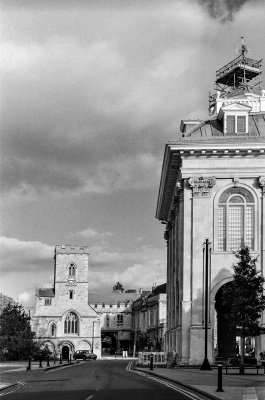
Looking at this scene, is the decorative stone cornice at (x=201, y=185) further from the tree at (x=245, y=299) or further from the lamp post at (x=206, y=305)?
the tree at (x=245, y=299)

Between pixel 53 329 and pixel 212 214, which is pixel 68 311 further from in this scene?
pixel 212 214

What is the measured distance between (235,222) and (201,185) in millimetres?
3376

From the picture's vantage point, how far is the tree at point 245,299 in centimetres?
4016

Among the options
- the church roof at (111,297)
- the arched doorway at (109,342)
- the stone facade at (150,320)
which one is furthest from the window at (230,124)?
the church roof at (111,297)

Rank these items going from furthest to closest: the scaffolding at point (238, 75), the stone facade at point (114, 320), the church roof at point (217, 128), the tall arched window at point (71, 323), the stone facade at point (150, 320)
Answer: the stone facade at point (114, 320) → the stone facade at point (150, 320) → the tall arched window at point (71, 323) → the scaffolding at point (238, 75) → the church roof at point (217, 128)

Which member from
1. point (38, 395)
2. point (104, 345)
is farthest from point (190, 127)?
point (104, 345)

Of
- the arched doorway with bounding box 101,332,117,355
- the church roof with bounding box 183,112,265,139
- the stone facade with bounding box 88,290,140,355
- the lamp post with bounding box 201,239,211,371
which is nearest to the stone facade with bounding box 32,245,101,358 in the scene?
the stone facade with bounding box 88,290,140,355

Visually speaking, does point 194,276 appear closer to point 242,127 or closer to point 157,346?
point 242,127

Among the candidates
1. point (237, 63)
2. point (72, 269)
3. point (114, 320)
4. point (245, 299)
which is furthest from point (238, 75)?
point (114, 320)

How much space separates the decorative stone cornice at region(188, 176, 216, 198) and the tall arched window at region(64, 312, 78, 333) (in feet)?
299

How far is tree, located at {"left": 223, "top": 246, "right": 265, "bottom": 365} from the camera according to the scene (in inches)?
1581

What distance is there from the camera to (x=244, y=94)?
7181 centimetres

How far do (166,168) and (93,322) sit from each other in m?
84.5

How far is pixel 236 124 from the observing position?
52.1m
